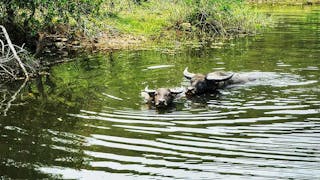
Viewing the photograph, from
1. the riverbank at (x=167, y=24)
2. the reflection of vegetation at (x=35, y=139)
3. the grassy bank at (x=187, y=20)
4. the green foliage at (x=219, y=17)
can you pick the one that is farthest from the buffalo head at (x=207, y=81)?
the green foliage at (x=219, y=17)

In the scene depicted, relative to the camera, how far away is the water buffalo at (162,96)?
11.2 metres

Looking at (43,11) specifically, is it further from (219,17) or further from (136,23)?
(219,17)

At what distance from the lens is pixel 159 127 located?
9.49m

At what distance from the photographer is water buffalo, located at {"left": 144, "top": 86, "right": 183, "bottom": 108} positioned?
1123 cm

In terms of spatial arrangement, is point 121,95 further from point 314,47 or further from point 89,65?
point 314,47

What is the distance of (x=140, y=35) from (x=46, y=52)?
5.82m

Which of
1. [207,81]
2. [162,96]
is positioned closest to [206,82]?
[207,81]

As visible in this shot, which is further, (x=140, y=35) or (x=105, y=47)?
(x=140, y=35)

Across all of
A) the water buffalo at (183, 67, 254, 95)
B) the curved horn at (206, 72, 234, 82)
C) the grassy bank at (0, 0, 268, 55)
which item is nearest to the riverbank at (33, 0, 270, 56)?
the grassy bank at (0, 0, 268, 55)

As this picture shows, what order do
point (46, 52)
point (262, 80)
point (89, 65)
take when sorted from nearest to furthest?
point (262, 80)
point (89, 65)
point (46, 52)

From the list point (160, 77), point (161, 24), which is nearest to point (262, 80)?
point (160, 77)

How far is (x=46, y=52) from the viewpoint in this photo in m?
20.1

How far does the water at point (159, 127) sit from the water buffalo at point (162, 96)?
20cm

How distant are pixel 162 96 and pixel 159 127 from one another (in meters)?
2.01
